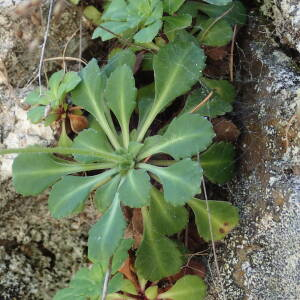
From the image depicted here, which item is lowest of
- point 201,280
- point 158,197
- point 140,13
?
point 201,280

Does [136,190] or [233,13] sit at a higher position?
[233,13]

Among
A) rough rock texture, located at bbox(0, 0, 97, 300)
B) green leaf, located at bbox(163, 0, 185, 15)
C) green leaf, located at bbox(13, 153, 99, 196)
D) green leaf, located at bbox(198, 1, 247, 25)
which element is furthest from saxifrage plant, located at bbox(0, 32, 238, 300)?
rough rock texture, located at bbox(0, 0, 97, 300)

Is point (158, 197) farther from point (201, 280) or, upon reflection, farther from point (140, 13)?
point (140, 13)

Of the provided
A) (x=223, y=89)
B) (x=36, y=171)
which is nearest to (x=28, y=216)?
(x=36, y=171)

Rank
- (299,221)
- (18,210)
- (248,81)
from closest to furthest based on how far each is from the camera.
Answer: (299,221) → (248,81) → (18,210)

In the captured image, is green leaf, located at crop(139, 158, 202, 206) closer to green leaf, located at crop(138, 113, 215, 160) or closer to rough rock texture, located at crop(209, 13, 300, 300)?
green leaf, located at crop(138, 113, 215, 160)

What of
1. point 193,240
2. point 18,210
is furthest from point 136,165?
point 18,210

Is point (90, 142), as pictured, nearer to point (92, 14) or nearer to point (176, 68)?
point (176, 68)
